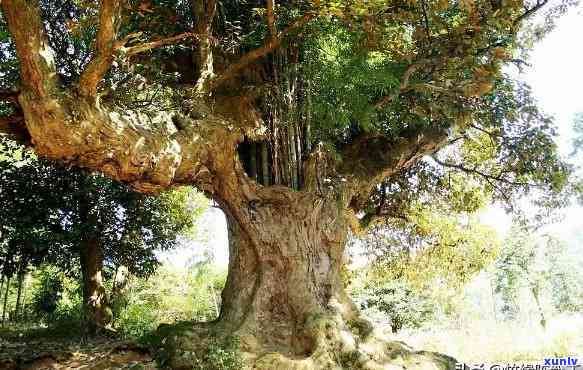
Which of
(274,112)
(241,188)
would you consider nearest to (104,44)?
(241,188)

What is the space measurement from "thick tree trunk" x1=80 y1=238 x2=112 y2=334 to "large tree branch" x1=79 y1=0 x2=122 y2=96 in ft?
17.0

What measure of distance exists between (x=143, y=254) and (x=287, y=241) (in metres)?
4.41

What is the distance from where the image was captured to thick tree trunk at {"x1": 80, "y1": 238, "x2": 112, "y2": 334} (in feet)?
27.4

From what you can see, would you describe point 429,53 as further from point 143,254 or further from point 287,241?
point 143,254

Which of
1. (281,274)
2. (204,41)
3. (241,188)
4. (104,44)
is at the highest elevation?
(204,41)

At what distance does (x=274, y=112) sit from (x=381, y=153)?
1831 millimetres

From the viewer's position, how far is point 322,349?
16.1ft

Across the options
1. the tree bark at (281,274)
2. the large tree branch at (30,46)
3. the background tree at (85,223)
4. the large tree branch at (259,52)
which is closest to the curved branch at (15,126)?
the large tree branch at (30,46)

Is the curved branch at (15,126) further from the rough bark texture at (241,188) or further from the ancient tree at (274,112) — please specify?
the rough bark texture at (241,188)

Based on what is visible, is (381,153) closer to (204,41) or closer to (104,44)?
(204,41)

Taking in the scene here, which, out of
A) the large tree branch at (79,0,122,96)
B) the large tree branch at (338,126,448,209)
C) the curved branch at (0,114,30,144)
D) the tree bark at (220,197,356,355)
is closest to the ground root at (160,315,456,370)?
the tree bark at (220,197,356,355)

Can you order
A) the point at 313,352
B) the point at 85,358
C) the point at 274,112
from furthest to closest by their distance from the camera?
the point at 274,112 → the point at 85,358 → the point at 313,352

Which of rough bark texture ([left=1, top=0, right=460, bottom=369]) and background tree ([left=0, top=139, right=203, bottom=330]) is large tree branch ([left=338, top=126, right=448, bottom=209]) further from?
background tree ([left=0, top=139, right=203, bottom=330])

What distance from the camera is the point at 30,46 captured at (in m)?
3.72
